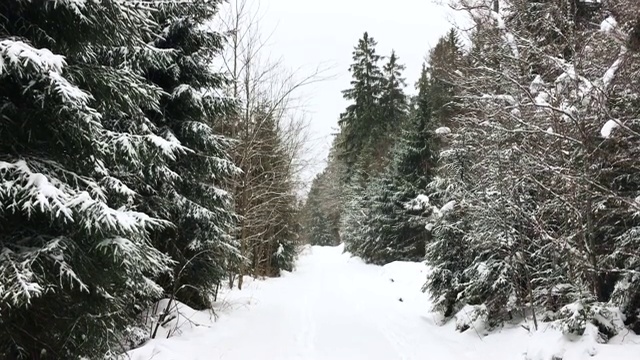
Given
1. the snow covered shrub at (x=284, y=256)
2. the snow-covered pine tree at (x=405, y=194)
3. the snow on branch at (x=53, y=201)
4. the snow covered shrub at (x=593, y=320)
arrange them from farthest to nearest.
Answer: the snow covered shrub at (x=284, y=256) < the snow-covered pine tree at (x=405, y=194) < the snow covered shrub at (x=593, y=320) < the snow on branch at (x=53, y=201)

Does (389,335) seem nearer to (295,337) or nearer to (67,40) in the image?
Result: (295,337)

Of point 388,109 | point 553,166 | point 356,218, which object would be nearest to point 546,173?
point 553,166

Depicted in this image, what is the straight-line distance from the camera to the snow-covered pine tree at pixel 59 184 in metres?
3.66

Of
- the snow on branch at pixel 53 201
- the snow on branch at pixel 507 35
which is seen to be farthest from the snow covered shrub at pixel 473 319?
the snow on branch at pixel 53 201

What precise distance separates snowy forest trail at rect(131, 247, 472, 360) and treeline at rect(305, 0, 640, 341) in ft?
4.03

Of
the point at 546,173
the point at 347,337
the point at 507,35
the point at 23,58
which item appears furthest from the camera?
the point at 347,337

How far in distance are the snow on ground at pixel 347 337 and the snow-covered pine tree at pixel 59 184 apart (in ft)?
7.39

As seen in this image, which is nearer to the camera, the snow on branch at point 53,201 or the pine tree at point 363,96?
the snow on branch at point 53,201

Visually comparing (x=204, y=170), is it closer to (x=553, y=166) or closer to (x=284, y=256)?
(x=553, y=166)

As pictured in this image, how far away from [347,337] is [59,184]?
6482 mm

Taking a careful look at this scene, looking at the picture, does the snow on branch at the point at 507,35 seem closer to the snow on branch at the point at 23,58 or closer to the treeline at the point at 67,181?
the treeline at the point at 67,181

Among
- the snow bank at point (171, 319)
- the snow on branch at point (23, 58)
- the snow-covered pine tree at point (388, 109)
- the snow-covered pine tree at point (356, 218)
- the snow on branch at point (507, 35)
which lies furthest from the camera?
the snow-covered pine tree at point (388, 109)

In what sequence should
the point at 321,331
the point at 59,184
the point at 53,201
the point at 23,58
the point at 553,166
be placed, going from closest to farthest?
the point at 23,58 → the point at 53,201 → the point at 59,184 → the point at 553,166 → the point at 321,331

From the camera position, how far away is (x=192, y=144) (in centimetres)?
871
